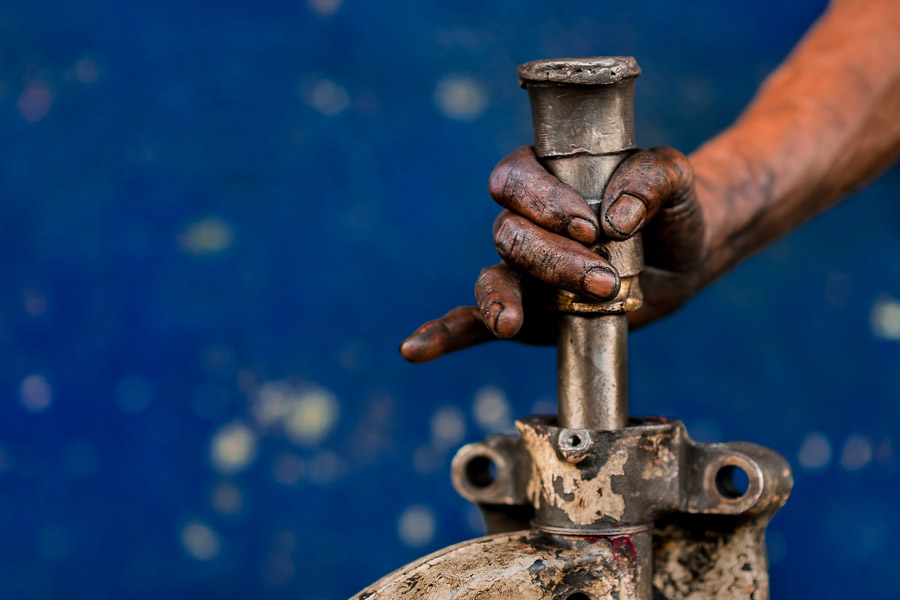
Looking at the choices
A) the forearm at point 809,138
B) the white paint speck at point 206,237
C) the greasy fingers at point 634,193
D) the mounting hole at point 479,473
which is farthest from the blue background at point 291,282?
the greasy fingers at point 634,193

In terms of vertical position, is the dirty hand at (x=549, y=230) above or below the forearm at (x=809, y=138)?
below

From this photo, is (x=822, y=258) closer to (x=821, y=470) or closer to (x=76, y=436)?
(x=821, y=470)

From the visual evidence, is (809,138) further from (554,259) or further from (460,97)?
(554,259)

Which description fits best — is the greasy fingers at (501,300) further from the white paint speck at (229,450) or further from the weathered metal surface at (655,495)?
the white paint speck at (229,450)

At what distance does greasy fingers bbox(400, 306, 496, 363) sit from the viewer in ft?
2.57

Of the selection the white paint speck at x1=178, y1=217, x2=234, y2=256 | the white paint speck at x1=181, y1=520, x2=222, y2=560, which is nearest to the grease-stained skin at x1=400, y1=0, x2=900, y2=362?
the white paint speck at x1=178, y1=217, x2=234, y2=256

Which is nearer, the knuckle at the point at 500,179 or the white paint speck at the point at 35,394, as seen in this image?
the knuckle at the point at 500,179

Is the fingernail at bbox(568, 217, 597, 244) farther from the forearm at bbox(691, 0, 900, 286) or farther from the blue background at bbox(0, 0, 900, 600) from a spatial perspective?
the blue background at bbox(0, 0, 900, 600)

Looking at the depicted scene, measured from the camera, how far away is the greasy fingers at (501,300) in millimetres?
693

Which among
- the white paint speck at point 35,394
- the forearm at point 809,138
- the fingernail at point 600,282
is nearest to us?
the fingernail at point 600,282

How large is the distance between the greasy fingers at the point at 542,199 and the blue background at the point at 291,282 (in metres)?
0.89

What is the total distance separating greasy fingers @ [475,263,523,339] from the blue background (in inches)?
35.1

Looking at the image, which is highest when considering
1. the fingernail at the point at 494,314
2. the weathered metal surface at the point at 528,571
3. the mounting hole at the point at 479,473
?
the fingernail at the point at 494,314

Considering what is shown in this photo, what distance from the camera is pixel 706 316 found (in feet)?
5.46
